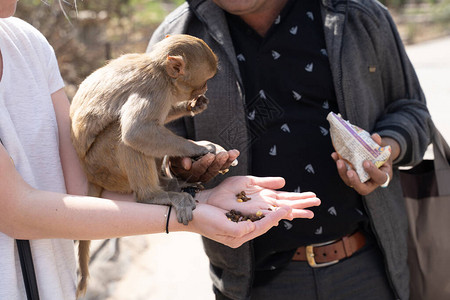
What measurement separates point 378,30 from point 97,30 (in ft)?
23.3

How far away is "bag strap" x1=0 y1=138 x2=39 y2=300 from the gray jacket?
904 millimetres

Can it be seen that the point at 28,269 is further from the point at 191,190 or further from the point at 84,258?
the point at 191,190

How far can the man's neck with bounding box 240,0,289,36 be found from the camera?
249 cm

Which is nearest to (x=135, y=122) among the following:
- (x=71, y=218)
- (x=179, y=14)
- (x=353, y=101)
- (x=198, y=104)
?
(x=198, y=104)

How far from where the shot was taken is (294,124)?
239cm

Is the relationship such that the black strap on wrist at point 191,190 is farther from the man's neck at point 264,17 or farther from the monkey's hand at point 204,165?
the man's neck at point 264,17

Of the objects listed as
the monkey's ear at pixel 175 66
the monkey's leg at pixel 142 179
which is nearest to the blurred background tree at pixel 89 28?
the monkey's ear at pixel 175 66

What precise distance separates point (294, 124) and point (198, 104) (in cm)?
47

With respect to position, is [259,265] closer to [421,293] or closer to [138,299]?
[421,293]

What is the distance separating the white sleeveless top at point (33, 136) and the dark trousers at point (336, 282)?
3.16ft

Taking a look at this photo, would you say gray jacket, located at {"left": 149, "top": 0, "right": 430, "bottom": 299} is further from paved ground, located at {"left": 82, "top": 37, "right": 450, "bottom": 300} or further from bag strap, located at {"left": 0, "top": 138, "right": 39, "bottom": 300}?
paved ground, located at {"left": 82, "top": 37, "right": 450, "bottom": 300}

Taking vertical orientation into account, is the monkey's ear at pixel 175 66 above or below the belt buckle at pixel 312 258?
above

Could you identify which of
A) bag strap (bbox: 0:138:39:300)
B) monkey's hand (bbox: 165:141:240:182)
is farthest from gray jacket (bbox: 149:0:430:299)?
bag strap (bbox: 0:138:39:300)

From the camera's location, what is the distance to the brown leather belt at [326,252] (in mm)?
2346
